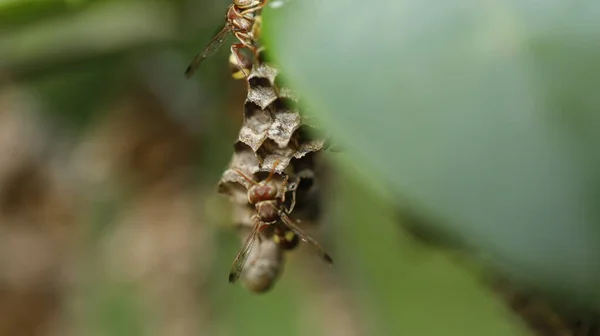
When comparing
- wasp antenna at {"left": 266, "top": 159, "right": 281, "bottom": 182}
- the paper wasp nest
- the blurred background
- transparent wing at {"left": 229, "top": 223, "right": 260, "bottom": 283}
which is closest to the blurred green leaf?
the paper wasp nest

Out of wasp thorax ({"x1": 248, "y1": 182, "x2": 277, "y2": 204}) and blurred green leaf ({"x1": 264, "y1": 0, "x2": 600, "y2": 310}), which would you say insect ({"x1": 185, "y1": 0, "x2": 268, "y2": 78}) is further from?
blurred green leaf ({"x1": 264, "y1": 0, "x2": 600, "y2": 310})

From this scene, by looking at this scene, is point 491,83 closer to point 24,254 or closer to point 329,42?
point 329,42

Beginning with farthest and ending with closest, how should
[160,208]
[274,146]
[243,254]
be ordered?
[160,208]
[243,254]
[274,146]

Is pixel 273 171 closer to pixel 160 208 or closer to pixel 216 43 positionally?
pixel 216 43

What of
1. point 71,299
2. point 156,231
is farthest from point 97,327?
point 156,231

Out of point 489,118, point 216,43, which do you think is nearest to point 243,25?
point 216,43

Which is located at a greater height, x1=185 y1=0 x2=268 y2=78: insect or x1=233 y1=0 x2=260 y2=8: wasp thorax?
x1=233 y1=0 x2=260 y2=8: wasp thorax
